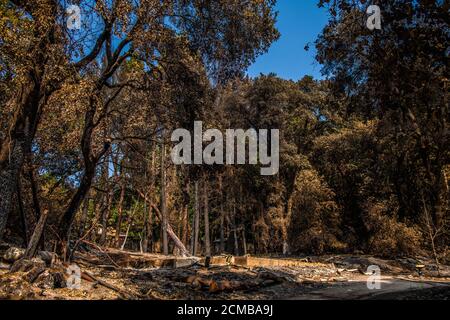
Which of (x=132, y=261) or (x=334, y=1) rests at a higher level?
(x=334, y=1)

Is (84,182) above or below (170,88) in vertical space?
below

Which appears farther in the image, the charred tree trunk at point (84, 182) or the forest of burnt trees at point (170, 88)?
the charred tree trunk at point (84, 182)

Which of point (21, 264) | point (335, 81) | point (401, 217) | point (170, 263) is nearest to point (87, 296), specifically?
point (21, 264)

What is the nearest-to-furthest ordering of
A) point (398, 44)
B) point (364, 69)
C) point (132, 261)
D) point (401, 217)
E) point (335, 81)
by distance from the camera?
point (398, 44) < point (364, 69) < point (335, 81) < point (132, 261) < point (401, 217)

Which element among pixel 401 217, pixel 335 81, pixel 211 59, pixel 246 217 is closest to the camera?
pixel 335 81

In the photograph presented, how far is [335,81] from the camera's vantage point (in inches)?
428

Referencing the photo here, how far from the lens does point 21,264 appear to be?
9.15 m

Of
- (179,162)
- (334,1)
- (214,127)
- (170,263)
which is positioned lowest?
(170,263)

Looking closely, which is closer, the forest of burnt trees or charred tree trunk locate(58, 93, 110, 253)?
the forest of burnt trees

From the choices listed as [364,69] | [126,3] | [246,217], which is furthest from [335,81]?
[246,217]

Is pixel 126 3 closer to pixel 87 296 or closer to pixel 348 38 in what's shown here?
pixel 348 38

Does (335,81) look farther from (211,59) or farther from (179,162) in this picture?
(179,162)

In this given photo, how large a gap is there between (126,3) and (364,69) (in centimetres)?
616

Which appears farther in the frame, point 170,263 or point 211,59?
point 170,263
